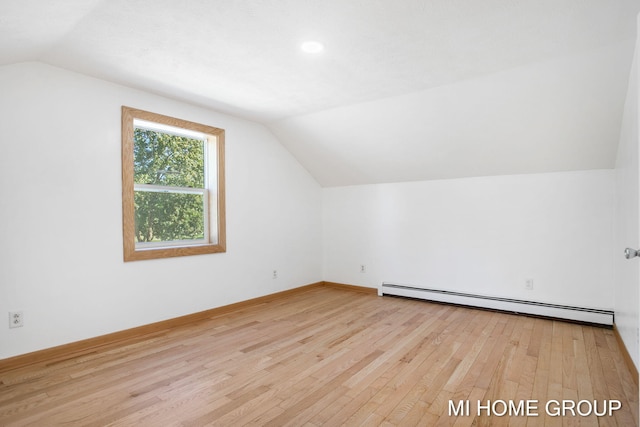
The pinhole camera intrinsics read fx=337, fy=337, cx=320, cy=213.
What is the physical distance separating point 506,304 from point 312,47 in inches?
133

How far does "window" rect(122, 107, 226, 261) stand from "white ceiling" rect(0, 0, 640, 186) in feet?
1.36

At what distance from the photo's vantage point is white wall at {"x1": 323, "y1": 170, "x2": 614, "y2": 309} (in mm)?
3451

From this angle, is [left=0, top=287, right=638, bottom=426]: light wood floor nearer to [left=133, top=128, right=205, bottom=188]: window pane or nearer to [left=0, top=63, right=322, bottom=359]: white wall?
[left=0, top=63, right=322, bottom=359]: white wall

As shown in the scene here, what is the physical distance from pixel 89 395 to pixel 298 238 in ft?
10.6

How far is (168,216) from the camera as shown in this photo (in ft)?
11.9

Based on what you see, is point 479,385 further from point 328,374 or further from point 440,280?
point 440,280

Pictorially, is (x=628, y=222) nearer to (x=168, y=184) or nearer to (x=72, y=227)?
(x=168, y=184)

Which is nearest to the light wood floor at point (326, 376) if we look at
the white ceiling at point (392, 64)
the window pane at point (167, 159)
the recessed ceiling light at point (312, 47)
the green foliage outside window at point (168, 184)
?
the green foliage outside window at point (168, 184)

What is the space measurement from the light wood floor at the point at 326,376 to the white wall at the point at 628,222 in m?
0.29

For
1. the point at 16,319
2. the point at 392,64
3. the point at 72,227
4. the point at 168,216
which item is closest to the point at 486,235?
the point at 392,64

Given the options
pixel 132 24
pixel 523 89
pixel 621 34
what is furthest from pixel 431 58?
pixel 132 24

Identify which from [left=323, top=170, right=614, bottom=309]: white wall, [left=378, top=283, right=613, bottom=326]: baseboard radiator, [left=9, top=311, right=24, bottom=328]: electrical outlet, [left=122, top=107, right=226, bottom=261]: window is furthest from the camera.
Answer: [left=323, top=170, right=614, bottom=309]: white wall

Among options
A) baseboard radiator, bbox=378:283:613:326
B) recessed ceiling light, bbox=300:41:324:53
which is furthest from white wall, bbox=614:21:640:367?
recessed ceiling light, bbox=300:41:324:53

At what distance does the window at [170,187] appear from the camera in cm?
317
